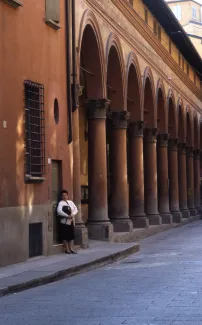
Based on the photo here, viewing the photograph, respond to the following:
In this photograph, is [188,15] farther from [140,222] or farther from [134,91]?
[140,222]

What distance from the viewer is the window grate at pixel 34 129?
1542cm

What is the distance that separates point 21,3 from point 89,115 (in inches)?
309

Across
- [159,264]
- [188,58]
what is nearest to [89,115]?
[159,264]

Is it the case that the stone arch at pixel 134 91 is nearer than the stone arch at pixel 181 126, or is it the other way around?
the stone arch at pixel 134 91

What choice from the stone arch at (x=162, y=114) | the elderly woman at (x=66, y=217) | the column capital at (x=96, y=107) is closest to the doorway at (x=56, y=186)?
the elderly woman at (x=66, y=217)

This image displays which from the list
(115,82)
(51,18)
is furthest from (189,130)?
(51,18)

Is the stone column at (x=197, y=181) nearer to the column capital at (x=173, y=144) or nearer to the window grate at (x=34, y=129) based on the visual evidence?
the column capital at (x=173, y=144)

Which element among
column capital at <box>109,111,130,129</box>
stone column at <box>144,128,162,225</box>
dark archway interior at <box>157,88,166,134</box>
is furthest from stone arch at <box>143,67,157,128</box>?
column capital at <box>109,111,130,129</box>

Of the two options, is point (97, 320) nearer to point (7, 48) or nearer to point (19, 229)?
point (19, 229)

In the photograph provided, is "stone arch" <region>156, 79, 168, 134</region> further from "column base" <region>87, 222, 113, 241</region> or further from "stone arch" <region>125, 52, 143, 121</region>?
"column base" <region>87, 222, 113, 241</region>

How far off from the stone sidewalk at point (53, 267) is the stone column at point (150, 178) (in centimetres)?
1222

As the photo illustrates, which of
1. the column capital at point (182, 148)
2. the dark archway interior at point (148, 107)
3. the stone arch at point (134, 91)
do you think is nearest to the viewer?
the stone arch at point (134, 91)

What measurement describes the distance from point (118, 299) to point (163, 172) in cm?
2487

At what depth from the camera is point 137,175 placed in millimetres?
28328
